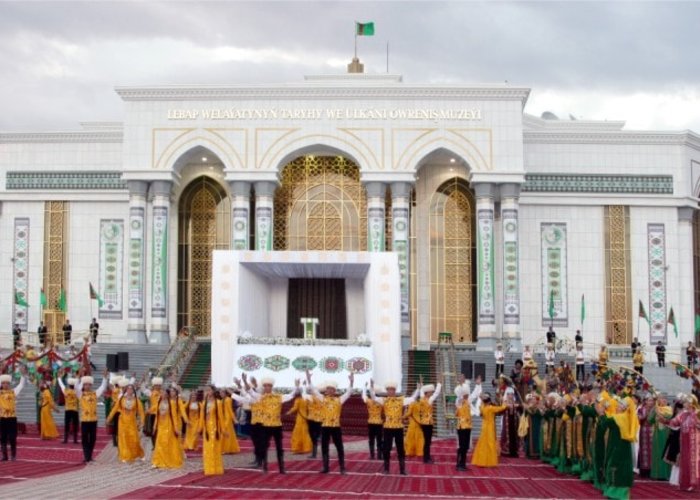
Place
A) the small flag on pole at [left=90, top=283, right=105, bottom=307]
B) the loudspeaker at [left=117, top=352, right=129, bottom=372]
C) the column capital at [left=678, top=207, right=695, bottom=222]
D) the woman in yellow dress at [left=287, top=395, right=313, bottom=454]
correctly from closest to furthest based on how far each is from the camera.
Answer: the woman in yellow dress at [left=287, top=395, right=313, bottom=454] → the loudspeaker at [left=117, top=352, right=129, bottom=372] → the small flag on pole at [left=90, top=283, right=105, bottom=307] → the column capital at [left=678, top=207, right=695, bottom=222]

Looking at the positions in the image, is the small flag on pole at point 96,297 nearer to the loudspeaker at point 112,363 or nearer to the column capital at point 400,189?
the loudspeaker at point 112,363

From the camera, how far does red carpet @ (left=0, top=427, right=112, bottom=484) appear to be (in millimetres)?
14156

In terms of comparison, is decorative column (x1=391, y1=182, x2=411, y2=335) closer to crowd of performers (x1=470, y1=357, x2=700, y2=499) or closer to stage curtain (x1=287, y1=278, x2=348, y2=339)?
stage curtain (x1=287, y1=278, x2=348, y2=339)

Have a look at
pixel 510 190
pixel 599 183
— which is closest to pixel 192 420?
pixel 510 190

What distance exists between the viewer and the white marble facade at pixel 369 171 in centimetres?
2941

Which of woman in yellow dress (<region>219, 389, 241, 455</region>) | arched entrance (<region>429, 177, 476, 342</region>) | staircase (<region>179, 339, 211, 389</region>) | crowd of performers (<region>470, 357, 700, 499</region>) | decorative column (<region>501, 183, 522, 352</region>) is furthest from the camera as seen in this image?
arched entrance (<region>429, 177, 476, 342</region>)

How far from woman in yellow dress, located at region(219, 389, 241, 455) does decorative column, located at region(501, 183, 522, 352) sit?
13018 mm

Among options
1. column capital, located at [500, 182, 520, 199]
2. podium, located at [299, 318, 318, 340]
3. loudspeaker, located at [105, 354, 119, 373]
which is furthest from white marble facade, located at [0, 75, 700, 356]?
loudspeaker, located at [105, 354, 119, 373]

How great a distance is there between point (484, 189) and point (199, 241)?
8772 mm

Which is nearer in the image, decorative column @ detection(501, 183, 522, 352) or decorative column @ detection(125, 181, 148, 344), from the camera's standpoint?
decorative column @ detection(501, 183, 522, 352)

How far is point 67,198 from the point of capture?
31.9m

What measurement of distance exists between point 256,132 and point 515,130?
727 cm

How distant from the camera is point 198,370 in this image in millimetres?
26953

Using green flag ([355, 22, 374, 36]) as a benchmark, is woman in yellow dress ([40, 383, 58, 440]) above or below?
below
